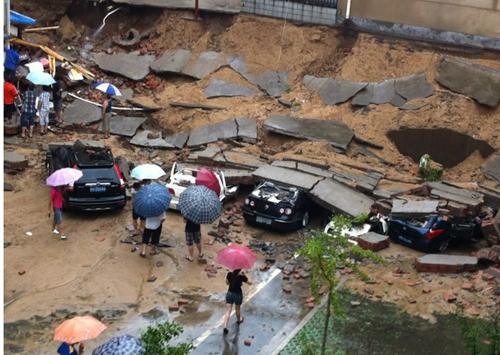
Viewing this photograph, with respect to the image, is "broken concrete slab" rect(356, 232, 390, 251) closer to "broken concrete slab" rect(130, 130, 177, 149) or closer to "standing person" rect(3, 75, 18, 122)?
"broken concrete slab" rect(130, 130, 177, 149)

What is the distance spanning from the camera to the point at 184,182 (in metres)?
19.1

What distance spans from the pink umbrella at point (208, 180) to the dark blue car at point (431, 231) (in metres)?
4.46

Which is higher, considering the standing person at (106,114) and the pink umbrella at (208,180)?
the standing person at (106,114)

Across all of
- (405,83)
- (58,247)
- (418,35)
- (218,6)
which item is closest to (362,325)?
(58,247)

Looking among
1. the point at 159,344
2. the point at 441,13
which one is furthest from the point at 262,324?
the point at 441,13

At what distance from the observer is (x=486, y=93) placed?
23891 millimetres

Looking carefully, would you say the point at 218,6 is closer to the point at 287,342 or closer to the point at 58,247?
the point at 58,247

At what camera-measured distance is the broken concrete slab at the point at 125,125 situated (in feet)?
77.3

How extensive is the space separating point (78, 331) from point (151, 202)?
6.06m

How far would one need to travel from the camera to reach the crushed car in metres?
18.4

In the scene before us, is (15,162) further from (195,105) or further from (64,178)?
(195,105)

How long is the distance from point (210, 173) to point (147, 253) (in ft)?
9.31

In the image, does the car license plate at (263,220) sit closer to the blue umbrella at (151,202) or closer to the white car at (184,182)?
the white car at (184,182)

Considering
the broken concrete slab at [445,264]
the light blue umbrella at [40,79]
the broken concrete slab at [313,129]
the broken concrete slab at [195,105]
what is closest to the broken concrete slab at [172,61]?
the broken concrete slab at [195,105]
